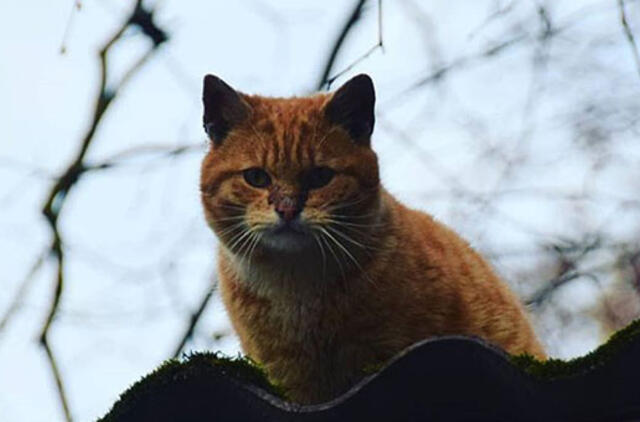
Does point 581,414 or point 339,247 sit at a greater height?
point 339,247

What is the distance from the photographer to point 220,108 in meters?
2.70

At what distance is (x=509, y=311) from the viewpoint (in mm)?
2693

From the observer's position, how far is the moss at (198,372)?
176cm

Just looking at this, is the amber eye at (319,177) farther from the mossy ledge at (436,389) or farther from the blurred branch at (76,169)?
the blurred branch at (76,169)

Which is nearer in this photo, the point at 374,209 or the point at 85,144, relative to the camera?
the point at 374,209

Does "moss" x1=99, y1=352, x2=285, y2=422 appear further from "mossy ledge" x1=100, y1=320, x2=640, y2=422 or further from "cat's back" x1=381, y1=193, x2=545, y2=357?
"cat's back" x1=381, y1=193, x2=545, y2=357

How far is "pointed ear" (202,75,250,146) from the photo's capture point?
264 centimetres

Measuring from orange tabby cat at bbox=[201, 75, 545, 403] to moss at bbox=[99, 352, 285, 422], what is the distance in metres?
0.61

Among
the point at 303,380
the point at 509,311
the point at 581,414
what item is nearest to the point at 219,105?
the point at 303,380

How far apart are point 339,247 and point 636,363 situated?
998mm

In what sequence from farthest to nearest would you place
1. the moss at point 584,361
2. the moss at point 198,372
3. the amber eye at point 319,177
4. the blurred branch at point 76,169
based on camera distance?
the blurred branch at point 76,169, the amber eye at point 319,177, the moss at point 198,372, the moss at point 584,361

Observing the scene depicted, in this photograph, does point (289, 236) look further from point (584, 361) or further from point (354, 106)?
point (584, 361)

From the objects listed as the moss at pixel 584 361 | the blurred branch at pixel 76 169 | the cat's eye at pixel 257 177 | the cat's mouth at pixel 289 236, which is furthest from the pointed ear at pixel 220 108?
the blurred branch at pixel 76 169

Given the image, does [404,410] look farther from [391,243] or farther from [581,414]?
[391,243]
